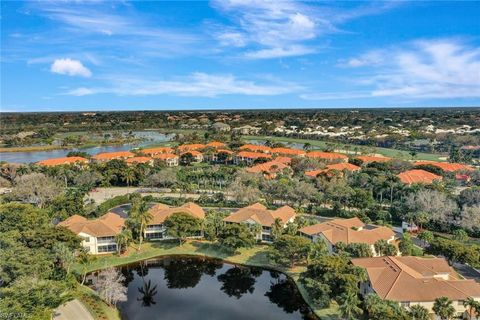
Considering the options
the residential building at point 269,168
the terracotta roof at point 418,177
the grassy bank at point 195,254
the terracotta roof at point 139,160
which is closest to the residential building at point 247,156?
the residential building at point 269,168

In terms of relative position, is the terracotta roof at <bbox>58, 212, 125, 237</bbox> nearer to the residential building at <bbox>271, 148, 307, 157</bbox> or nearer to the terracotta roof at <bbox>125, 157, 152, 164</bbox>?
the terracotta roof at <bbox>125, 157, 152, 164</bbox>

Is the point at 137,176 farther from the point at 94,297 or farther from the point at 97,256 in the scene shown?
the point at 94,297

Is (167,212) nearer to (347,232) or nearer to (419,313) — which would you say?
(347,232)

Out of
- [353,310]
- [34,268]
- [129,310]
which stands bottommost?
[129,310]

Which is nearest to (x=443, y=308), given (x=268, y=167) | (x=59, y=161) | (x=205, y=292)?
(x=205, y=292)

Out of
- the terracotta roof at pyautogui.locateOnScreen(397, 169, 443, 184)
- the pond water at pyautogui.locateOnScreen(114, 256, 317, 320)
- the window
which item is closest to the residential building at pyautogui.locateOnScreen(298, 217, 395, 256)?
the pond water at pyautogui.locateOnScreen(114, 256, 317, 320)

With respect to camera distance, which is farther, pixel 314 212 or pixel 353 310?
pixel 314 212

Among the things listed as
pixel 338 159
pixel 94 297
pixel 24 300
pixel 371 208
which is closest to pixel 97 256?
pixel 94 297

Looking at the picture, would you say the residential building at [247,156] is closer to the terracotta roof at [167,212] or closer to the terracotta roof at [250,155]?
the terracotta roof at [250,155]
